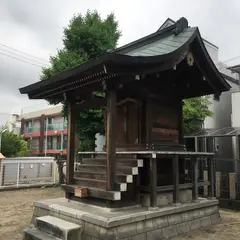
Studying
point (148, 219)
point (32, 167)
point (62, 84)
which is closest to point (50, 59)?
point (32, 167)

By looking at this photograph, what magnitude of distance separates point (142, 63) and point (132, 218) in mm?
2916

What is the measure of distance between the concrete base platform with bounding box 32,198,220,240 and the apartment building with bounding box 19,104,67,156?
2852cm

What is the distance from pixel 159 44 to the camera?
6551 millimetres

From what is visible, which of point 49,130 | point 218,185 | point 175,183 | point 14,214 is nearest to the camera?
point 175,183

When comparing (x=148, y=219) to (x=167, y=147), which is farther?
(x=167, y=147)

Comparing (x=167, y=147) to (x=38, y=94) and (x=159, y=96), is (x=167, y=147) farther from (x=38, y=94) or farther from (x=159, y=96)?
(x=38, y=94)

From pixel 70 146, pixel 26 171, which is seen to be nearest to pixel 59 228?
pixel 70 146

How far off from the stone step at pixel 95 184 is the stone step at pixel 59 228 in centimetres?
98

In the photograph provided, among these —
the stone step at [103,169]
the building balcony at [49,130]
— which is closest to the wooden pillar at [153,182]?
the stone step at [103,169]

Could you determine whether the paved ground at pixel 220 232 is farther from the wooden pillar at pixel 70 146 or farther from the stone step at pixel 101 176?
the wooden pillar at pixel 70 146

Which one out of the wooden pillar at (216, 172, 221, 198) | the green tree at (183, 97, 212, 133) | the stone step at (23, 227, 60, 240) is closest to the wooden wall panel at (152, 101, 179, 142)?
the stone step at (23, 227, 60, 240)

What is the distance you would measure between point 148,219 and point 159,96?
2894 mm

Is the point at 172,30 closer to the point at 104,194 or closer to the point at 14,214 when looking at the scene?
the point at 104,194

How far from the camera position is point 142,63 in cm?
509
